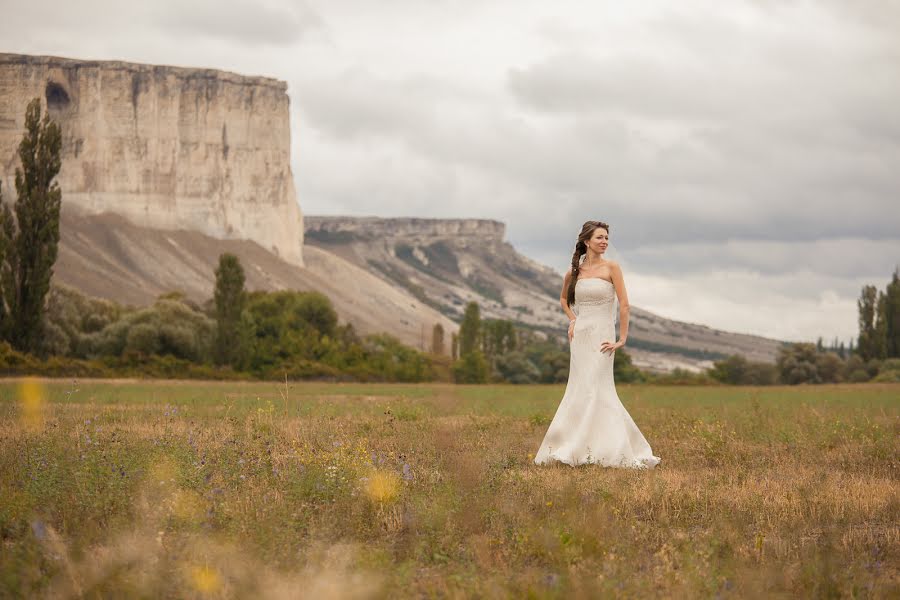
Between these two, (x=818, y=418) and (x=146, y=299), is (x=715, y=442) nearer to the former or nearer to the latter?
(x=818, y=418)

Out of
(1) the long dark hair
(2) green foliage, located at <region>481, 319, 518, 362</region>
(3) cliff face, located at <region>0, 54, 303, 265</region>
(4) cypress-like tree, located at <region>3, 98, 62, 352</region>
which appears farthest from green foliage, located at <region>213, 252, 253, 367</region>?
(3) cliff face, located at <region>0, 54, 303, 265</region>

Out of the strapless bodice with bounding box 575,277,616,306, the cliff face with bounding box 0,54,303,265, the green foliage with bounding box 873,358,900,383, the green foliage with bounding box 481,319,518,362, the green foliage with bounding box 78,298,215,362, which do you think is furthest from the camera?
the cliff face with bounding box 0,54,303,265

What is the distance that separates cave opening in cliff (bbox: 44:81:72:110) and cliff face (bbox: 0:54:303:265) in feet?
0.53

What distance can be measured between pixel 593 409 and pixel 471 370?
207ft

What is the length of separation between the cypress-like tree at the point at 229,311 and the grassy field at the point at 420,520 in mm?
45316

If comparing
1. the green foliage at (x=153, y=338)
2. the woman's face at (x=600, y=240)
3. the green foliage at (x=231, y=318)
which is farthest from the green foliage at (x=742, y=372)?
the woman's face at (x=600, y=240)

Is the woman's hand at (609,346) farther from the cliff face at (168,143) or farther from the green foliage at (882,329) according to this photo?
the cliff face at (168,143)

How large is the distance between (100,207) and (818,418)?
152 m

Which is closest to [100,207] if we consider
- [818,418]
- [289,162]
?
[289,162]

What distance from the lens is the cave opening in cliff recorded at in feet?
524

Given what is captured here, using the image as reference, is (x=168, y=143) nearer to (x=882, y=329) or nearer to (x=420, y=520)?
(x=882, y=329)

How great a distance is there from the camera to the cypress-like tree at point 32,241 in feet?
138

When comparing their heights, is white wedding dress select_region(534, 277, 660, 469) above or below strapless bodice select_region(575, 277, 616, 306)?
below

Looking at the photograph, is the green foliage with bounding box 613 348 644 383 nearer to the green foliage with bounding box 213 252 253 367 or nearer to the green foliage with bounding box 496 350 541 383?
the green foliage with bounding box 496 350 541 383
